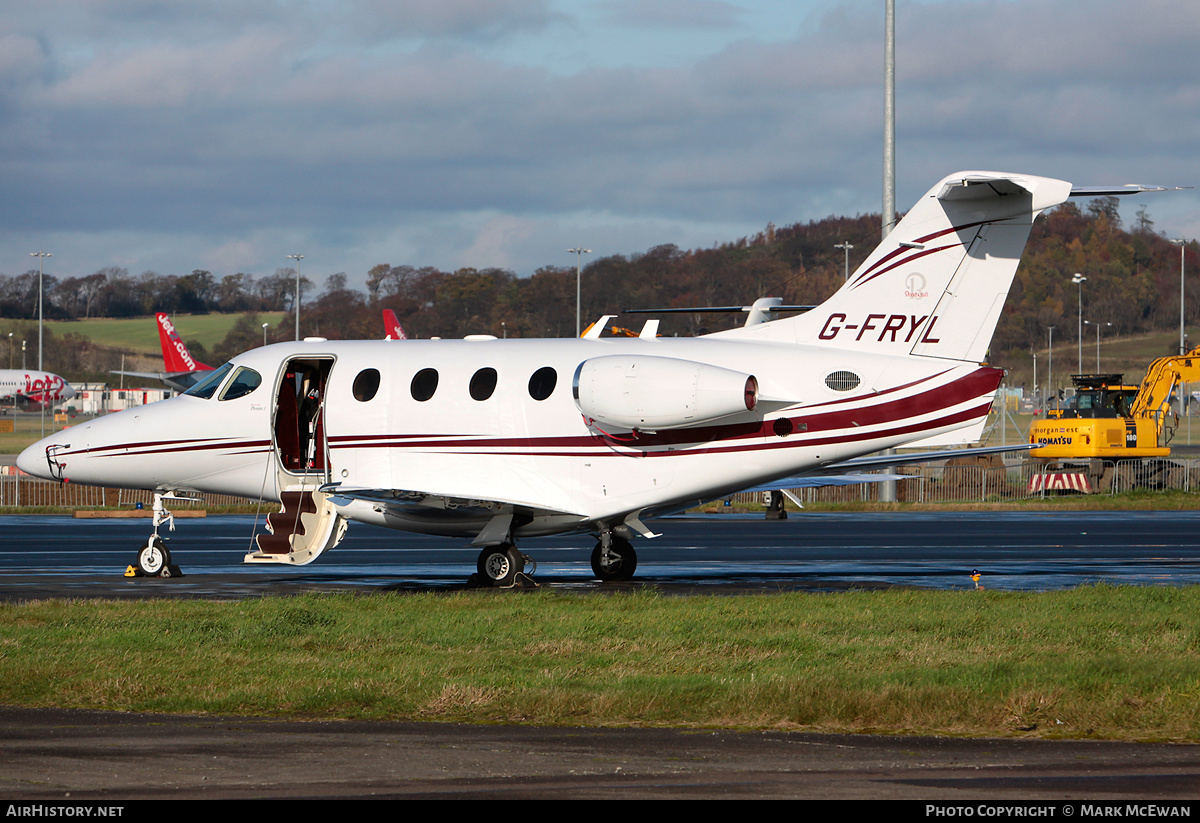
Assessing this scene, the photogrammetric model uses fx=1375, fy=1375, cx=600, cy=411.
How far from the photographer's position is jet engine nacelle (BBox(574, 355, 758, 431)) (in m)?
19.8

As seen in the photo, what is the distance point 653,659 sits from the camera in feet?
42.2

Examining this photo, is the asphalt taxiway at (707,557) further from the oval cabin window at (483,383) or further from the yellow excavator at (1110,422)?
the yellow excavator at (1110,422)

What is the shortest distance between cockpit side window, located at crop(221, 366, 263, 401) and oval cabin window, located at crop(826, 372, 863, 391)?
9.24 meters

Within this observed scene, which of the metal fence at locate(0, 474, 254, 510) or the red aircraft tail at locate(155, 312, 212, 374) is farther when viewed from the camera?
the red aircraft tail at locate(155, 312, 212, 374)

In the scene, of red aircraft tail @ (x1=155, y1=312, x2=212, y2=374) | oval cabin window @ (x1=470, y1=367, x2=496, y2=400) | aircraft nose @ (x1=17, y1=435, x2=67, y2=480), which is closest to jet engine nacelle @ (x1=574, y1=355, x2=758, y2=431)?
oval cabin window @ (x1=470, y1=367, x2=496, y2=400)

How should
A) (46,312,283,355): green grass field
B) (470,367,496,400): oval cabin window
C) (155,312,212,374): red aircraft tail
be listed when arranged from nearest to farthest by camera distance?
1. (470,367,496,400): oval cabin window
2. (155,312,212,374): red aircraft tail
3. (46,312,283,355): green grass field

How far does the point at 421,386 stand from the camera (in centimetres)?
2173

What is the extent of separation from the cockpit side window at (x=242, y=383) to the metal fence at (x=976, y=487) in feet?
91.0

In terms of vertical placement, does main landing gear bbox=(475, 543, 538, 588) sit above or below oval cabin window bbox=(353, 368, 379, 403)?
below

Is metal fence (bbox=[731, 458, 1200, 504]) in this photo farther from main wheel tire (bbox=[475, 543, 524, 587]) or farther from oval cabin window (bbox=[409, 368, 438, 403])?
main wheel tire (bbox=[475, 543, 524, 587])

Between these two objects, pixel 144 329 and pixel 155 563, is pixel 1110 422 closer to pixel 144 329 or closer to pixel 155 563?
pixel 155 563

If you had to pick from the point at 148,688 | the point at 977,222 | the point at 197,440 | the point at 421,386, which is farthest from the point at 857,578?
the point at 148,688

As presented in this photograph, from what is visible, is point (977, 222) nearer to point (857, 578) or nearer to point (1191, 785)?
point (857, 578)

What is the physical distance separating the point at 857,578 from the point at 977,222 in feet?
19.0
